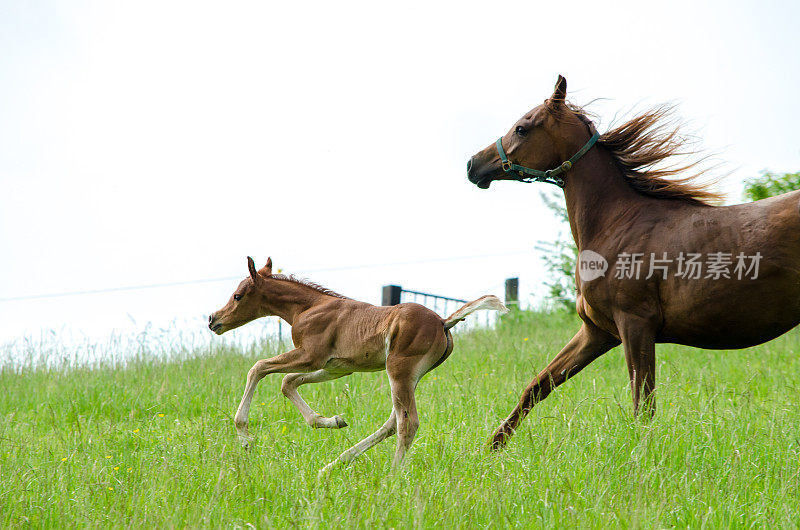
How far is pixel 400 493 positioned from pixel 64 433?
4125 millimetres

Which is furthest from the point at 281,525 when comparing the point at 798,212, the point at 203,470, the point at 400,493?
the point at 798,212

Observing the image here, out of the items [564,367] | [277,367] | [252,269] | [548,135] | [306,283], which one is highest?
[548,135]

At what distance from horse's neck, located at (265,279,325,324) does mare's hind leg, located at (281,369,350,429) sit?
1.31 ft

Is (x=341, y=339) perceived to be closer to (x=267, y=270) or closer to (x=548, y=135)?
(x=267, y=270)

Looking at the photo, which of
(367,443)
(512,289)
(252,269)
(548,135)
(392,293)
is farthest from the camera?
(512,289)

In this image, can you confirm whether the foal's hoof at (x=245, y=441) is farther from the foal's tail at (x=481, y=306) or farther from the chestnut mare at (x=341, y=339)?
the foal's tail at (x=481, y=306)

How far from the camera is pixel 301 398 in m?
4.93

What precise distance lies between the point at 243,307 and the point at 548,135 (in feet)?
7.83

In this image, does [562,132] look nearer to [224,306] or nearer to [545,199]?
[224,306]

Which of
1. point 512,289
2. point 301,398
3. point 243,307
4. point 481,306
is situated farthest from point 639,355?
point 512,289

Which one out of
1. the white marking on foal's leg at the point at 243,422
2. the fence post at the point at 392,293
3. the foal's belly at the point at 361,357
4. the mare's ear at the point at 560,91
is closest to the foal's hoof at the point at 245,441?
the white marking on foal's leg at the point at 243,422

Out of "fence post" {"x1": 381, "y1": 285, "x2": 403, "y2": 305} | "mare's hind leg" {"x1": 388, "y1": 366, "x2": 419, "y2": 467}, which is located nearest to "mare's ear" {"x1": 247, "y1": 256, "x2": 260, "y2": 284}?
"mare's hind leg" {"x1": 388, "y1": 366, "x2": 419, "y2": 467}

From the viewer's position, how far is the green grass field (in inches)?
145

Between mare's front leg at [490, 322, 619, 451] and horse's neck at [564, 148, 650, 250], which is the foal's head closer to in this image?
horse's neck at [564, 148, 650, 250]
